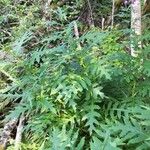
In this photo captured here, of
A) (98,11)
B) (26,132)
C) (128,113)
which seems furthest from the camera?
(98,11)

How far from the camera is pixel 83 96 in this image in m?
2.58

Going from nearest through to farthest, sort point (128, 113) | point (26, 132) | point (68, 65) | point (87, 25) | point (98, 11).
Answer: point (128, 113), point (68, 65), point (26, 132), point (87, 25), point (98, 11)

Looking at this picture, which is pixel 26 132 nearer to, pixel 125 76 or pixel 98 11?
pixel 125 76

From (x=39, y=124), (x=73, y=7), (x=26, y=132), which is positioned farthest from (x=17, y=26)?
(x=39, y=124)

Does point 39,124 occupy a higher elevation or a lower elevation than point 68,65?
lower

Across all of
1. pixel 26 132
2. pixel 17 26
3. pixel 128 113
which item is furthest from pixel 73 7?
pixel 128 113

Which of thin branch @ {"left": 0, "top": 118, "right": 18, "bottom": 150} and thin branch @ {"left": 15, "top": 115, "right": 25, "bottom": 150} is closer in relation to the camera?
thin branch @ {"left": 15, "top": 115, "right": 25, "bottom": 150}

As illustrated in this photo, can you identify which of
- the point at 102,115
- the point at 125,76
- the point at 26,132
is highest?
the point at 125,76

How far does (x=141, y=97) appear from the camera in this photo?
2518 millimetres

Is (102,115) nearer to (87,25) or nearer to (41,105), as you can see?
(41,105)

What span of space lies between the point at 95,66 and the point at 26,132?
29.2 inches

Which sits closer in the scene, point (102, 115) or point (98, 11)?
point (102, 115)

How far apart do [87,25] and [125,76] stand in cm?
185

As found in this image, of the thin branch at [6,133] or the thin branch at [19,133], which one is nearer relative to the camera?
the thin branch at [19,133]
